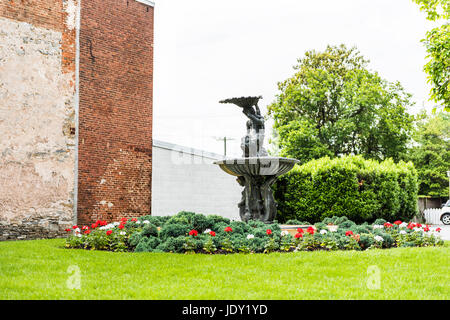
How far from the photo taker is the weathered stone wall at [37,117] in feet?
36.7

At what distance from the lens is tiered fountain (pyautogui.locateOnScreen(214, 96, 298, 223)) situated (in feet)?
36.5

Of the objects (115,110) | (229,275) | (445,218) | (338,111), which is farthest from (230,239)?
(338,111)

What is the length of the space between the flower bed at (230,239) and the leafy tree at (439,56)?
Answer: 2758mm

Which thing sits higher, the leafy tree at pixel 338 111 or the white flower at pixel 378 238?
the leafy tree at pixel 338 111

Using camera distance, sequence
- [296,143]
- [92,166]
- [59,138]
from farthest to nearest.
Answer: [296,143] → [92,166] → [59,138]

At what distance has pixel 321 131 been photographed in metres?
27.3

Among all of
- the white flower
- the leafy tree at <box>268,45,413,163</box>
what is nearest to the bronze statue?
the white flower

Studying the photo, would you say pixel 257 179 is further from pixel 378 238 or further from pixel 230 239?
pixel 378 238

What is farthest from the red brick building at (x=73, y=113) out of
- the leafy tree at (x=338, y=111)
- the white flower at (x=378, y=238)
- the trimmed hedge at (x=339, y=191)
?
the leafy tree at (x=338, y=111)

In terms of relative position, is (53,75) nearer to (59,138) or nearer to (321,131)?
(59,138)

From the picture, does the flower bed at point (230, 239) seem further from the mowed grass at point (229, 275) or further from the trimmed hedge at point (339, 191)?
the trimmed hedge at point (339, 191)

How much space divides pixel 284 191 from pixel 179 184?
12.5ft

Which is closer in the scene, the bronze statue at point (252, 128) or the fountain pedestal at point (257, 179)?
the fountain pedestal at point (257, 179)
